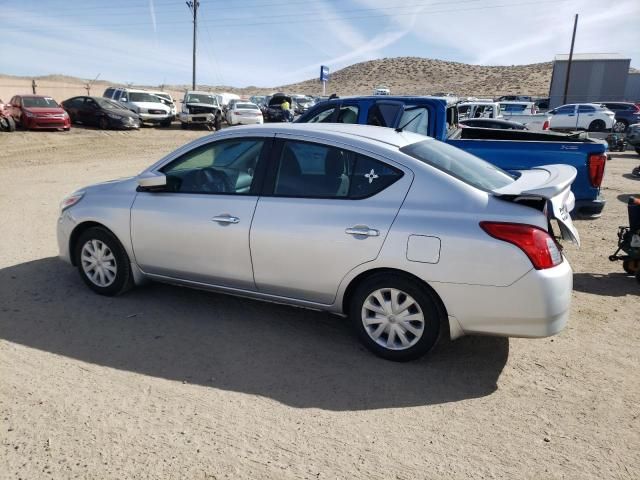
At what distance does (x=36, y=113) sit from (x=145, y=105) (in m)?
6.25

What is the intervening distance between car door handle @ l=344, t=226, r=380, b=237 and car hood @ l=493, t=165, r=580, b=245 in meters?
0.83

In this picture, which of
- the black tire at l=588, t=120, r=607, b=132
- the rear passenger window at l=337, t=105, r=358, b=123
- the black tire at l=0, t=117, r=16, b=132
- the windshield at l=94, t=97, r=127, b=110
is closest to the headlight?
the rear passenger window at l=337, t=105, r=358, b=123

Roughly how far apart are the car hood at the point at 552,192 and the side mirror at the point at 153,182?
261cm

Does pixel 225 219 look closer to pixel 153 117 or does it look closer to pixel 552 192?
pixel 552 192

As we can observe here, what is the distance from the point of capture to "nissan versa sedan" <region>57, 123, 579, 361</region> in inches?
128

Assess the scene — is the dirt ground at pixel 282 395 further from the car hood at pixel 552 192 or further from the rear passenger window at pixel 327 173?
the rear passenger window at pixel 327 173

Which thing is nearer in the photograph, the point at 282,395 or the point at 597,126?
the point at 282,395

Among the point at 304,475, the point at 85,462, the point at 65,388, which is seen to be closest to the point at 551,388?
the point at 304,475

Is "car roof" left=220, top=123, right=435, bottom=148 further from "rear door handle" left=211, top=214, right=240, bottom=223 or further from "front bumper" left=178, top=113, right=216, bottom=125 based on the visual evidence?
"front bumper" left=178, top=113, right=216, bottom=125

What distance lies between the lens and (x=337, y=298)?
374 centimetres

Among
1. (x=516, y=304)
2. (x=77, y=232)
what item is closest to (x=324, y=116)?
(x=77, y=232)

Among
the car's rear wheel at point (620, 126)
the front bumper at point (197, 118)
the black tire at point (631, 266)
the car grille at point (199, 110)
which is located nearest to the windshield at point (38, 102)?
the front bumper at point (197, 118)

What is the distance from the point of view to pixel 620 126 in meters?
27.3

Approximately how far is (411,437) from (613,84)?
2185 inches
